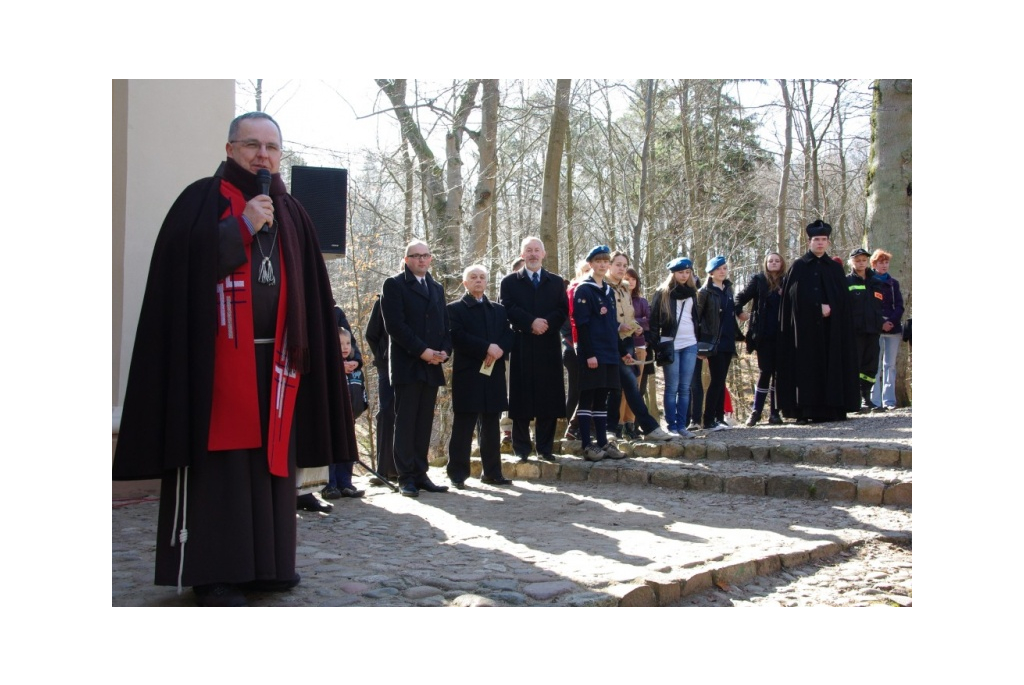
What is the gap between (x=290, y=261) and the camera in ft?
15.8

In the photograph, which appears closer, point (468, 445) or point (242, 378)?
point (242, 378)

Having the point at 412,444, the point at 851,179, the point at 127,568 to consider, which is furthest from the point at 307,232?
the point at 851,179

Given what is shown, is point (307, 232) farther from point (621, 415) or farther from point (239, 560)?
point (621, 415)

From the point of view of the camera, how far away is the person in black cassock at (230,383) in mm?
4449

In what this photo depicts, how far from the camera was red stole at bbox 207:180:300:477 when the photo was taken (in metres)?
4.54

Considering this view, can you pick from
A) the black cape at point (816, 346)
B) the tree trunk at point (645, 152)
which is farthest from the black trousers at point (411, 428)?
the tree trunk at point (645, 152)

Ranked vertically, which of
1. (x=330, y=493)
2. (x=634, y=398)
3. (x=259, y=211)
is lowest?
(x=330, y=493)

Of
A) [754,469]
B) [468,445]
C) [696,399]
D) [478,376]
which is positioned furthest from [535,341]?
[696,399]

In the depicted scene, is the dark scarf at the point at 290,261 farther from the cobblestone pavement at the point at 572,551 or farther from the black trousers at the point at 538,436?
the black trousers at the point at 538,436

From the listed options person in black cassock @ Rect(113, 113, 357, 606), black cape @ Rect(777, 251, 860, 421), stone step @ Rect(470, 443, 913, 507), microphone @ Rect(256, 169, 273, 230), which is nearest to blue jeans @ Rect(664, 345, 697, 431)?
stone step @ Rect(470, 443, 913, 507)

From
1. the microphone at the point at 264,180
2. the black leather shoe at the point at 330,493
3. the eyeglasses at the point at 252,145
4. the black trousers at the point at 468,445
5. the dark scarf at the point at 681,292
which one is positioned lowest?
the black leather shoe at the point at 330,493

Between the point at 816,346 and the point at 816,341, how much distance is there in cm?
6

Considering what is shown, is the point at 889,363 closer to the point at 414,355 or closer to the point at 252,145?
the point at 414,355

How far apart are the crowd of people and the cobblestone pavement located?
17.4 inches
